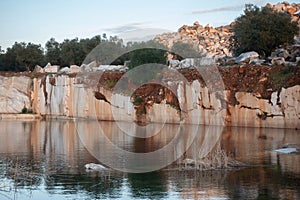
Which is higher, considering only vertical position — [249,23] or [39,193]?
[249,23]

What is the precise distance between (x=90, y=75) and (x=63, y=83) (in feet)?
12.4

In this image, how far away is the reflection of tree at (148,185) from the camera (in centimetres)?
1702

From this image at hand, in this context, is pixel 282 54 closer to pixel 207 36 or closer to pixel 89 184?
pixel 89 184

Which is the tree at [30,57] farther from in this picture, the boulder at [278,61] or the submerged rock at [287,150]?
the submerged rock at [287,150]

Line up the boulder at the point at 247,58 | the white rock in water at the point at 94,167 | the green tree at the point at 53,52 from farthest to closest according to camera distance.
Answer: the green tree at the point at 53,52, the boulder at the point at 247,58, the white rock in water at the point at 94,167

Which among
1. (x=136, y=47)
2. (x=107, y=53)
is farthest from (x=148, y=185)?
(x=107, y=53)

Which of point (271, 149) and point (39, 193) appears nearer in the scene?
point (39, 193)

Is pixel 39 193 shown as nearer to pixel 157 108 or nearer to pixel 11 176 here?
pixel 11 176

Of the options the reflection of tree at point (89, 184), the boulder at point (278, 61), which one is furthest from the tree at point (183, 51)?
the reflection of tree at point (89, 184)

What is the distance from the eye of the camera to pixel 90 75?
186ft

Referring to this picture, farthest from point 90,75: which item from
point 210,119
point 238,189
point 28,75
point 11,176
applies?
point 238,189

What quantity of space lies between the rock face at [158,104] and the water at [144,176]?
9.51 metres

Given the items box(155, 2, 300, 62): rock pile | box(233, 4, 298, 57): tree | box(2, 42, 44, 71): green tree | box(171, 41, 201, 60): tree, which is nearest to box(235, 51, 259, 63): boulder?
box(233, 4, 298, 57): tree

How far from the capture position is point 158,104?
4966cm
